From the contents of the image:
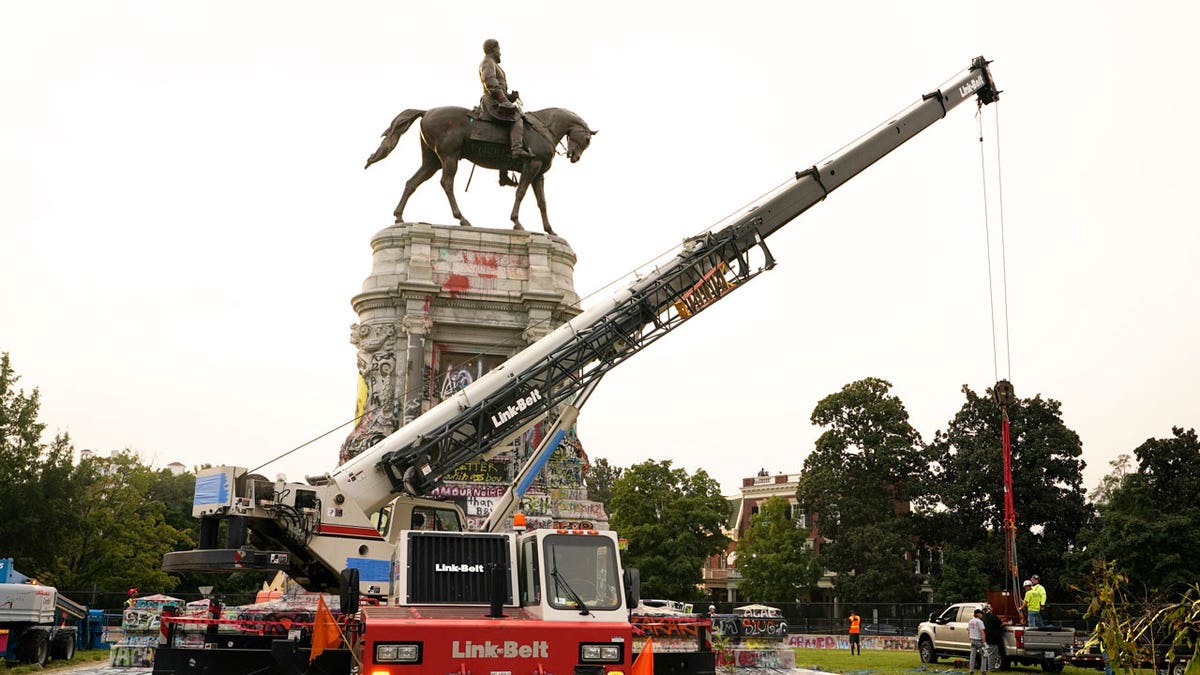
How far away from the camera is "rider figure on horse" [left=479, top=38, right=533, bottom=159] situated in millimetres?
38500

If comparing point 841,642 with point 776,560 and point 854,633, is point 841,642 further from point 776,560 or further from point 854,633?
point 776,560

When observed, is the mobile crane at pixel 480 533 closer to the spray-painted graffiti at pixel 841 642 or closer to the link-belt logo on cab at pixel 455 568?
the link-belt logo on cab at pixel 455 568

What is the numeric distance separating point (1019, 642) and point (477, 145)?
23641 mm

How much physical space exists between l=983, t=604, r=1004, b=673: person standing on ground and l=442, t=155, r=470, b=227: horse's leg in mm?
22339

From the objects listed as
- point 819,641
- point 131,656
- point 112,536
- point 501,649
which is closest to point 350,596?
point 501,649

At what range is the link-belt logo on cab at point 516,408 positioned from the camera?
22625 mm

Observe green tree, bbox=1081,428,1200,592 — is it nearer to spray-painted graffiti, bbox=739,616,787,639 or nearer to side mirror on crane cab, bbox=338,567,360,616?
spray-painted graffiti, bbox=739,616,787,639

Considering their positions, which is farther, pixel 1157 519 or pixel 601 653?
pixel 1157 519

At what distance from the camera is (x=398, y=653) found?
12.0m

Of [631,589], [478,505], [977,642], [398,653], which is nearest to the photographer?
[398,653]

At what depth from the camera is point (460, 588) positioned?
13.7 metres

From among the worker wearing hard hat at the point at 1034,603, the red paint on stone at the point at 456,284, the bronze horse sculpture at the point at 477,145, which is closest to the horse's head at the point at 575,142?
the bronze horse sculpture at the point at 477,145

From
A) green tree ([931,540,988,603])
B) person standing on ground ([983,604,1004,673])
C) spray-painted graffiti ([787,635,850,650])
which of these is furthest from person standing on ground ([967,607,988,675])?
green tree ([931,540,988,603])

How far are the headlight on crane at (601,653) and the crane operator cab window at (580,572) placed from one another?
54 centimetres
